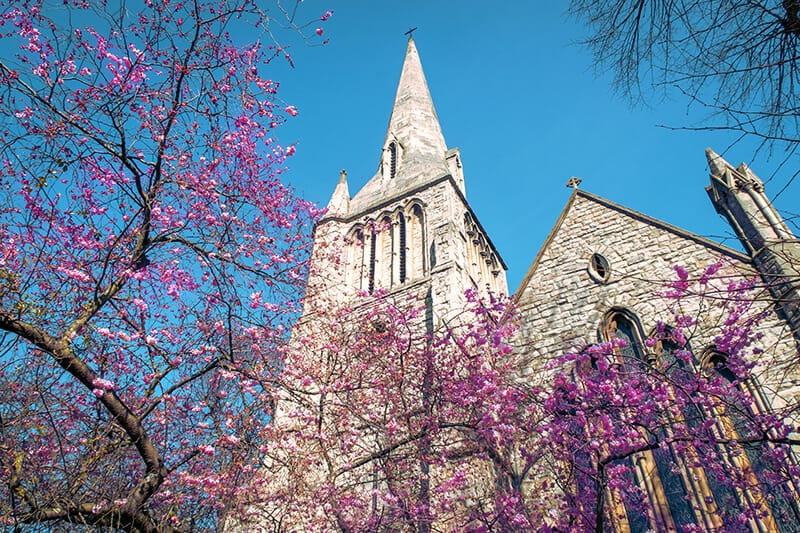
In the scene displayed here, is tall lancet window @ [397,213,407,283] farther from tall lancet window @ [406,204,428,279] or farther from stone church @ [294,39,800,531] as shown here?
tall lancet window @ [406,204,428,279]

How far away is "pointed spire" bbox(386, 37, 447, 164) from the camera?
26453 mm

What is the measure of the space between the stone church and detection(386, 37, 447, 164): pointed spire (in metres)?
5.34

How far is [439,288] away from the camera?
15.1m

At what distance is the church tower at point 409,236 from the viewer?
16.1 metres

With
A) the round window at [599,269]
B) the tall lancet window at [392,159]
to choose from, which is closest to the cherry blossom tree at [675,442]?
the round window at [599,269]

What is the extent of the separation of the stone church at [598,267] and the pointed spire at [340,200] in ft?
4.32

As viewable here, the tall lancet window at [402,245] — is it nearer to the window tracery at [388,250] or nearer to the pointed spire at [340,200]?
the window tracery at [388,250]

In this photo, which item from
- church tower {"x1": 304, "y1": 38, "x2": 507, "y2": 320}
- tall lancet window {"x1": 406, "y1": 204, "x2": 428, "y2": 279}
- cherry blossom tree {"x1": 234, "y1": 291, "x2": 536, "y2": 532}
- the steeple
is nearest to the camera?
cherry blossom tree {"x1": 234, "y1": 291, "x2": 536, "y2": 532}

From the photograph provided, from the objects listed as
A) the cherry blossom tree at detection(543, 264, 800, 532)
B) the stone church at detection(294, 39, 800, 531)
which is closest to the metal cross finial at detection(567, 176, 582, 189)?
the stone church at detection(294, 39, 800, 531)

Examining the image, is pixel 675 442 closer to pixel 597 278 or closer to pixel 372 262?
pixel 597 278

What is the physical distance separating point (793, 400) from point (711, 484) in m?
1.67

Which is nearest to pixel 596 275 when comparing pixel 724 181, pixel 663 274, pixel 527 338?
pixel 663 274

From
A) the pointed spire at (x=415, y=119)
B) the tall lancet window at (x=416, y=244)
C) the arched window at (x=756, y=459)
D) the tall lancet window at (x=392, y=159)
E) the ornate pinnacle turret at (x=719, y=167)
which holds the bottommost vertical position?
the arched window at (x=756, y=459)

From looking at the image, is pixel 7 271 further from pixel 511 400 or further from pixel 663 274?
pixel 663 274
